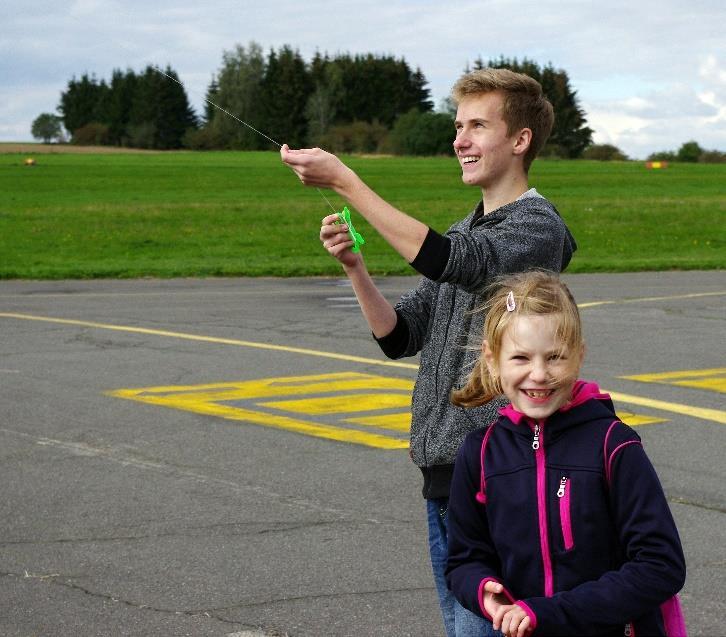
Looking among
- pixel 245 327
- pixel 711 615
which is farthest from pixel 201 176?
pixel 711 615

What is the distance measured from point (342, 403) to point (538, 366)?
7.73m

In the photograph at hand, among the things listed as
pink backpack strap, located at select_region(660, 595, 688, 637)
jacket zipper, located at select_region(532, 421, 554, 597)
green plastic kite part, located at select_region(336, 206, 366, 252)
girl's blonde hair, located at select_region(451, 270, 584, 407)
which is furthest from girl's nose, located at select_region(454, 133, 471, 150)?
pink backpack strap, located at select_region(660, 595, 688, 637)

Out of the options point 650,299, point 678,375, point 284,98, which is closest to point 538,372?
point 284,98

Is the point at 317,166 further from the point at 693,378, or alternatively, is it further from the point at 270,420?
the point at 693,378

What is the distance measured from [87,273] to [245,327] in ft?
32.0

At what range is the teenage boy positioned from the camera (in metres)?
3.55

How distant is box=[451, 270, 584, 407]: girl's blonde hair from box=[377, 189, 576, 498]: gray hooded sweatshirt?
0.15 m

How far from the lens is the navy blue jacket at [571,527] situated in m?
2.95

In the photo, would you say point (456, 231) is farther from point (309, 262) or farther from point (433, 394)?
point (309, 262)

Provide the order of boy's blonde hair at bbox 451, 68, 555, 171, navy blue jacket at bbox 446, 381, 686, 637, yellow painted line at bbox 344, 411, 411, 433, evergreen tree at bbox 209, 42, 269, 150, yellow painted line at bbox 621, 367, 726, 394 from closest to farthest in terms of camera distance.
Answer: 1. navy blue jacket at bbox 446, 381, 686, 637
2. boy's blonde hair at bbox 451, 68, 555, 171
3. evergreen tree at bbox 209, 42, 269, 150
4. yellow painted line at bbox 344, 411, 411, 433
5. yellow painted line at bbox 621, 367, 726, 394

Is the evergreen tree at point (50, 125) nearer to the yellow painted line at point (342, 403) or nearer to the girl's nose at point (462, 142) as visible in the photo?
the yellow painted line at point (342, 403)

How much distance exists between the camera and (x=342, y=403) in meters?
10.8

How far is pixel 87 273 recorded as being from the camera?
24.8 meters

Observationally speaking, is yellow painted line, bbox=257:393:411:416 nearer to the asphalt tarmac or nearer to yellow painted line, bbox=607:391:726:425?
the asphalt tarmac
